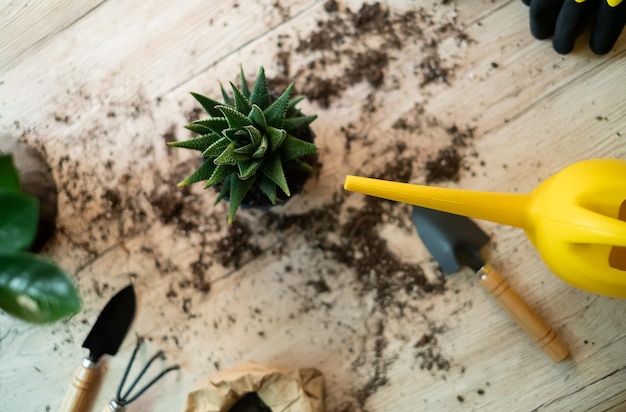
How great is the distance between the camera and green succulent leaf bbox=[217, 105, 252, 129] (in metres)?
0.65

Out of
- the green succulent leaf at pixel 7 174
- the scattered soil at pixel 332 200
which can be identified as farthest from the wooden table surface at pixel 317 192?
the green succulent leaf at pixel 7 174

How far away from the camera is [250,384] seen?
2.62 feet

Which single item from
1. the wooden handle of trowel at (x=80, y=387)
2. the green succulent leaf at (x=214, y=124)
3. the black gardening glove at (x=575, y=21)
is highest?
the green succulent leaf at (x=214, y=124)

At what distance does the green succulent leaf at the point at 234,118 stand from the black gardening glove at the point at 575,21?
48 cm

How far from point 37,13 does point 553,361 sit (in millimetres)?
1047

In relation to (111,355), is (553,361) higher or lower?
lower

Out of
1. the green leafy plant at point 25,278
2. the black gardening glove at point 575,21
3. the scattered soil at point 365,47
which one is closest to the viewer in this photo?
the green leafy plant at point 25,278

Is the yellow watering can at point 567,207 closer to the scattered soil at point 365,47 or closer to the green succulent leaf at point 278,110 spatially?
the green succulent leaf at point 278,110

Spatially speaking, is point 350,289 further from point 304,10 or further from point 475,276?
point 304,10

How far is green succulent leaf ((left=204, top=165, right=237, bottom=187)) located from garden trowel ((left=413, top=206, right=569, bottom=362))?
1.03 feet

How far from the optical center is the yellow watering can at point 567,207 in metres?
0.66

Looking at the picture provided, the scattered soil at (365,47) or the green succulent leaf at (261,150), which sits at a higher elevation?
the green succulent leaf at (261,150)

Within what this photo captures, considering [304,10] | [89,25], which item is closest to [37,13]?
[89,25]

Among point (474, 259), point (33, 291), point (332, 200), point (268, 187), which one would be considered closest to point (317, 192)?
point (332, 200)
